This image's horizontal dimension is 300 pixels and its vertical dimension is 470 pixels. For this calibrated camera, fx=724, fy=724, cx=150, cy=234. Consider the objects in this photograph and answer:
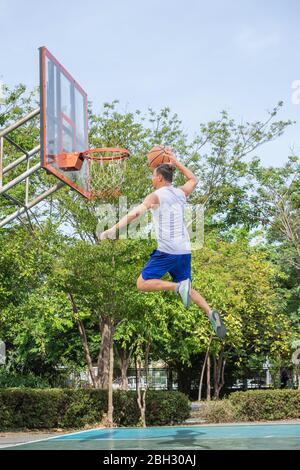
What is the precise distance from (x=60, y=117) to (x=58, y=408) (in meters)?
11.5

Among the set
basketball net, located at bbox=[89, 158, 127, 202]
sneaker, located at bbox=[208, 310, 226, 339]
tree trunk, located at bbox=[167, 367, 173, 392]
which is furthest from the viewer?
tree trunk, located at bbox=[167, 367, 173, 392]

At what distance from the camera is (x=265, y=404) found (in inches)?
888

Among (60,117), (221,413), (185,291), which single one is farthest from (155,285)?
(221,413)

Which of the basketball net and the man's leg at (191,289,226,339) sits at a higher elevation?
the basketball net

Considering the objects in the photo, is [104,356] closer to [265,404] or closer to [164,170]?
[265,404]

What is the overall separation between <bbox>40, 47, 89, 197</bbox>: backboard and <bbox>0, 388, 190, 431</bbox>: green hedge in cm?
949

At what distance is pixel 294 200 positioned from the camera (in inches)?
1281

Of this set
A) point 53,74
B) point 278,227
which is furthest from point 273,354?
point 53,74

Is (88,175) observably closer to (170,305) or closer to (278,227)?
(170,305)

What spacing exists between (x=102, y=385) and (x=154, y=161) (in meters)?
16.2

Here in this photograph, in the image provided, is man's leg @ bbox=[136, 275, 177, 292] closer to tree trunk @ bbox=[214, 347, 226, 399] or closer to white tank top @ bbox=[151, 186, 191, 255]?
white tank top @ bbox=[151, 186, 191, 255]

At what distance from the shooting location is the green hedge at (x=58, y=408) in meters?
20.5

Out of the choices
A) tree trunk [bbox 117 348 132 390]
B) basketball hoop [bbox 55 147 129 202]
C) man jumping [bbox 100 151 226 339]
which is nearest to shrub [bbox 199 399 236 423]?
tree trunk [bbox 117 348 132 390]

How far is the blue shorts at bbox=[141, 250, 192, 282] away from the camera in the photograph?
8.48 meters
